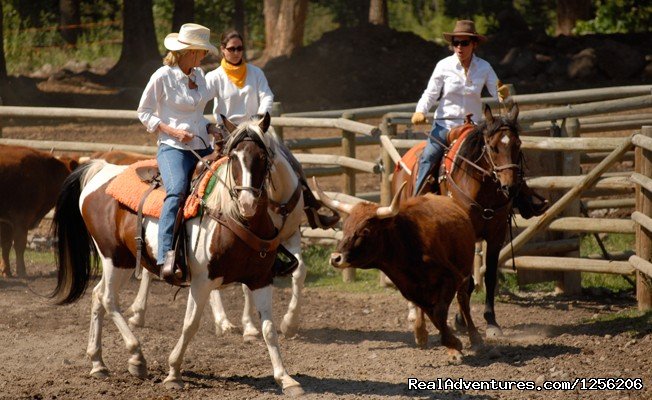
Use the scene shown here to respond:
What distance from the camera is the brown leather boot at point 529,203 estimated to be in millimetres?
9891

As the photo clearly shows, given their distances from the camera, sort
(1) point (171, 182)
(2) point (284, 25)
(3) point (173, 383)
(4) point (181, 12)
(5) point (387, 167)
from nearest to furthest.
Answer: (3) point (173, 383)
(1) point (171, 182)
(5) point (387, 167)
(2) point (284, 25)
(4) point (181, 12)

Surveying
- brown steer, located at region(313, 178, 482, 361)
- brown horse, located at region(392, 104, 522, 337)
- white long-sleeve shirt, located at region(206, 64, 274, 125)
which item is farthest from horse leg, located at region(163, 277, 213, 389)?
brown horse, located at region(392, 104, 522, 337)

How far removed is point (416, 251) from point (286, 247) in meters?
1.70

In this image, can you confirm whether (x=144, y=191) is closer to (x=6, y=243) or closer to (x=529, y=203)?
(x=529, y=203)

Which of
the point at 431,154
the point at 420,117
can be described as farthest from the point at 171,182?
the point at 431,154

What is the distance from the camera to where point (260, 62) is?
27.9 metres

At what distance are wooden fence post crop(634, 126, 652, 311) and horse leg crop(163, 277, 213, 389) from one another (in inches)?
162

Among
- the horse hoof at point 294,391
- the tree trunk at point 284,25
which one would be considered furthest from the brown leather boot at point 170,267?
the tree trunk at point 284,25

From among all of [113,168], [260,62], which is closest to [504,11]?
[260,62]

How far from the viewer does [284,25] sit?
90.0 ft

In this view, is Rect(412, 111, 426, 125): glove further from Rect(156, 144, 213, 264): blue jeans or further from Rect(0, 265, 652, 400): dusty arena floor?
Rect(156, 144, 213, 264): blue jeans

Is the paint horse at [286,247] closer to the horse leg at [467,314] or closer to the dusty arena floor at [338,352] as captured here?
the dusty arena floor at [338,352]

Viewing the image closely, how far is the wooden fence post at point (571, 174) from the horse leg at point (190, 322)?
4514 mm

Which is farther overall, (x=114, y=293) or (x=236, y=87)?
(x=236, y=87)
